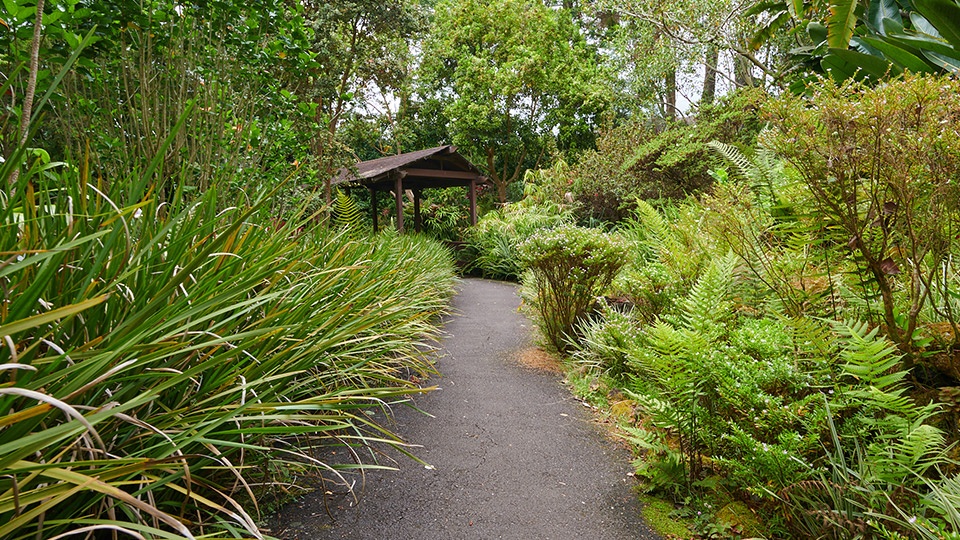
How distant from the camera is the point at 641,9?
372 inches

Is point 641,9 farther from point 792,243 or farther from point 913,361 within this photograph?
point 913,361

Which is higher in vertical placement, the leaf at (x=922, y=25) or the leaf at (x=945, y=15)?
the leaf at (x=922, y=25)

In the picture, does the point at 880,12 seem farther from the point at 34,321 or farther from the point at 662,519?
the point at 34,321

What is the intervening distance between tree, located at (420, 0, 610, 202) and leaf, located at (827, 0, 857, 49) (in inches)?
573

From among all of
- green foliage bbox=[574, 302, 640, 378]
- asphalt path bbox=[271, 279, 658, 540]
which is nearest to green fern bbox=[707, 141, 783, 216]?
green foliage bbox=[574, 302, 640, 378]

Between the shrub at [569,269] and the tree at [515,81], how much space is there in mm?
14758

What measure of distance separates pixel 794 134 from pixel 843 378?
1105mm

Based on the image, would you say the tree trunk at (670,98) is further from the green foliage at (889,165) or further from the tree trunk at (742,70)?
the green foliage at (889,165)

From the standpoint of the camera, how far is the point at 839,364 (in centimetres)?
209

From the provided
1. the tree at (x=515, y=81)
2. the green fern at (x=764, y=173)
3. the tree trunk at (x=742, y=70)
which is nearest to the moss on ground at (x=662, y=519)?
the green fern at (x=764, y=173)

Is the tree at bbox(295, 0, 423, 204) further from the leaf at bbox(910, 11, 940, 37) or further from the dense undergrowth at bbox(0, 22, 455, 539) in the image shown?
the leaf at bbox(910, 11, 940, 37)

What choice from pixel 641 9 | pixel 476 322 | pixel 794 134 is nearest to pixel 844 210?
pixel 794 134

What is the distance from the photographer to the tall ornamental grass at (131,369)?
0.86 m

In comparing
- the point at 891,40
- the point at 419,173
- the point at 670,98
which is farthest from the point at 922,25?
the point at 670,98
